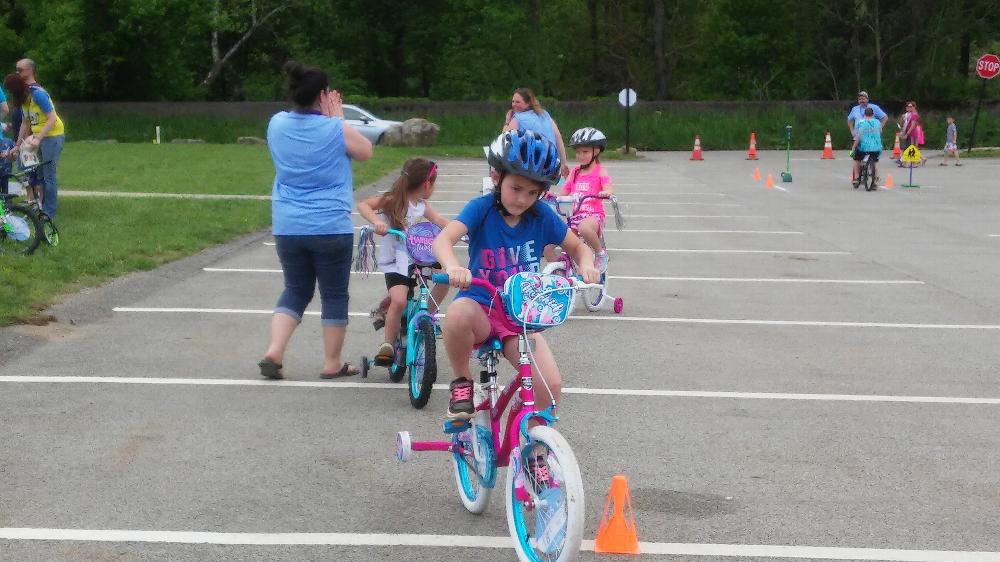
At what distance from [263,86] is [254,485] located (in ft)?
197

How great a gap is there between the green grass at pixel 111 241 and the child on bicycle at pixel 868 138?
1248 centimetres

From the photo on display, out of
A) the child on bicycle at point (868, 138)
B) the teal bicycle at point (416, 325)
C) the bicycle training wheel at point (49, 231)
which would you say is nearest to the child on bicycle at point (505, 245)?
the teal bicycle at point (416, 325)

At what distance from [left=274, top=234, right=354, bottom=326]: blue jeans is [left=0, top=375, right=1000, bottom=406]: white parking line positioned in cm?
43

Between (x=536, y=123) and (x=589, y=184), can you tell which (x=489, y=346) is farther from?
(x=536, y=123)

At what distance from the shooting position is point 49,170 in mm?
15023

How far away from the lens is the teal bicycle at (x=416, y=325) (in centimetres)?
727

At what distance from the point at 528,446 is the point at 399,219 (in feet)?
11.7

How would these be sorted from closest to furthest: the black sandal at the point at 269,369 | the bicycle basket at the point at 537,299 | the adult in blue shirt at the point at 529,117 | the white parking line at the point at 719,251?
the bicycle basket at the point at 537,299, the black sandal at the point at 269,369, the adult in blue shirt at the point at 529,117, the white parking line at the point at 719,251

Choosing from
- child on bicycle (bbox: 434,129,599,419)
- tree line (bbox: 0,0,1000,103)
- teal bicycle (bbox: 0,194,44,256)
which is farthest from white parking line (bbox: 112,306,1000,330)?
tree line (bbox: 0,0,1000,103)

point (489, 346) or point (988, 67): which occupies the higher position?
point (988, 67)

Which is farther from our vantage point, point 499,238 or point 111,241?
point 111,241

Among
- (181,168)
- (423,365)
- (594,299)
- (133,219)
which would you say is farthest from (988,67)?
(423,365)

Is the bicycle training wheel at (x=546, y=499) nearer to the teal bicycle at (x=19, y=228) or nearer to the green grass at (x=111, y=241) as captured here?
the green grass at (x=111, y=241)

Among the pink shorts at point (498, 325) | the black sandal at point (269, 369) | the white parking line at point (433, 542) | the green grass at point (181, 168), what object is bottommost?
the white parking line at point (433, 542)
